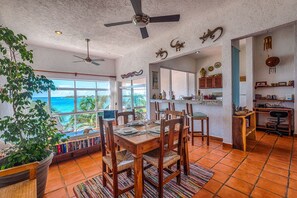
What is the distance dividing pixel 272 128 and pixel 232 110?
7.66 ft

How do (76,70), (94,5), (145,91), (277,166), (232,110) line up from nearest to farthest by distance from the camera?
(277,166), (94,5), (232,110), (145,91), (76,70)

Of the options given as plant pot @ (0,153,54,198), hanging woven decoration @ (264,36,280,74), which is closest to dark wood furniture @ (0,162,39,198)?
plant pot @ (0,153,54,198)

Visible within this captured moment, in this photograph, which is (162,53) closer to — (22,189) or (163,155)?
(163,155)

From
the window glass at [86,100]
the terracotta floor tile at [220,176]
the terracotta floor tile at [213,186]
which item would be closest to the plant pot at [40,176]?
the terracotta floor tile at [213,186]

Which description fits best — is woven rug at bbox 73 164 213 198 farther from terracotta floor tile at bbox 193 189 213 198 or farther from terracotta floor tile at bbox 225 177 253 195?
terracotta floor tile at bbox 225 177 253 195

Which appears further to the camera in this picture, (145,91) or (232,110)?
(145,91)

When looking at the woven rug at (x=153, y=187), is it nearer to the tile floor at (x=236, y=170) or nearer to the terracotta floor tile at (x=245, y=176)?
the tile floor at (x=236, y=170)

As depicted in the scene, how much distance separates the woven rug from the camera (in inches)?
66.0

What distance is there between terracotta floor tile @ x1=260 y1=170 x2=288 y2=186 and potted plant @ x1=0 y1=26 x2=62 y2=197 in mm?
2842

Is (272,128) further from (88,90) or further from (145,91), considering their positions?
(88,90)

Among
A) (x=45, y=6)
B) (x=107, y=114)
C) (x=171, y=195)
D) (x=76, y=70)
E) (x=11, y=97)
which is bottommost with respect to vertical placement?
(x=171, y=195)

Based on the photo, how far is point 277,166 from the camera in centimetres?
209

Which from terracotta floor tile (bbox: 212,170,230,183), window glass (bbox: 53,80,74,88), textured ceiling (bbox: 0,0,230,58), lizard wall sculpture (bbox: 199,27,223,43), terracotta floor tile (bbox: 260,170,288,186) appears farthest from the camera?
window glass (bbox: 53,80,74,88)

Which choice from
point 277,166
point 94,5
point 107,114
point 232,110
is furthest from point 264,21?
point 107,114
